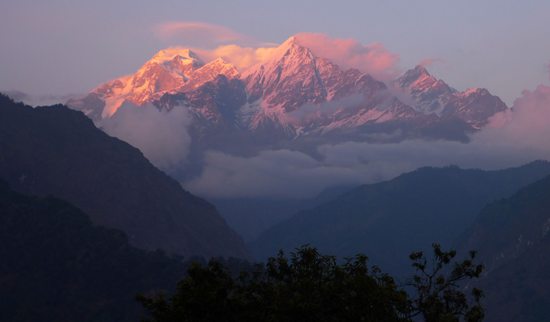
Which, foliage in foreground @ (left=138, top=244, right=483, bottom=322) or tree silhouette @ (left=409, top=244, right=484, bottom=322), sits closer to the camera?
foliage in foreground @ (left=138, top=244, right=483, bottom=322)

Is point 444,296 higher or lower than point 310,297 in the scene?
lower

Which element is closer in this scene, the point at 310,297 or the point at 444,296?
the point at 310,297

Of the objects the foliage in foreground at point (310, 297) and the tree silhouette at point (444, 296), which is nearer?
the foliage in foreground at point (310, 297)

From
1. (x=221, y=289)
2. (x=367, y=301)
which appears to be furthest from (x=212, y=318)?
(x=367, y=301)

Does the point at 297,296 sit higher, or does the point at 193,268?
the point at 193,268

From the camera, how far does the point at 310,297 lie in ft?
226

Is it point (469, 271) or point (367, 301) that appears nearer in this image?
point (367, 301)

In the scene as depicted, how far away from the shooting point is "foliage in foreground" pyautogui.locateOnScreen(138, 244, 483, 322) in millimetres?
67688

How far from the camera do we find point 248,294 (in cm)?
7300

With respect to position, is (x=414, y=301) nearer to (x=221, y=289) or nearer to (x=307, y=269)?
(x=307, y=269)

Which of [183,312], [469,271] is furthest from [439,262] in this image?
[183,312]

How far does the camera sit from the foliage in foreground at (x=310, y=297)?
222 feet

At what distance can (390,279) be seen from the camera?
70938 millimetres

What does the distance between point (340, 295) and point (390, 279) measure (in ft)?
14.8
